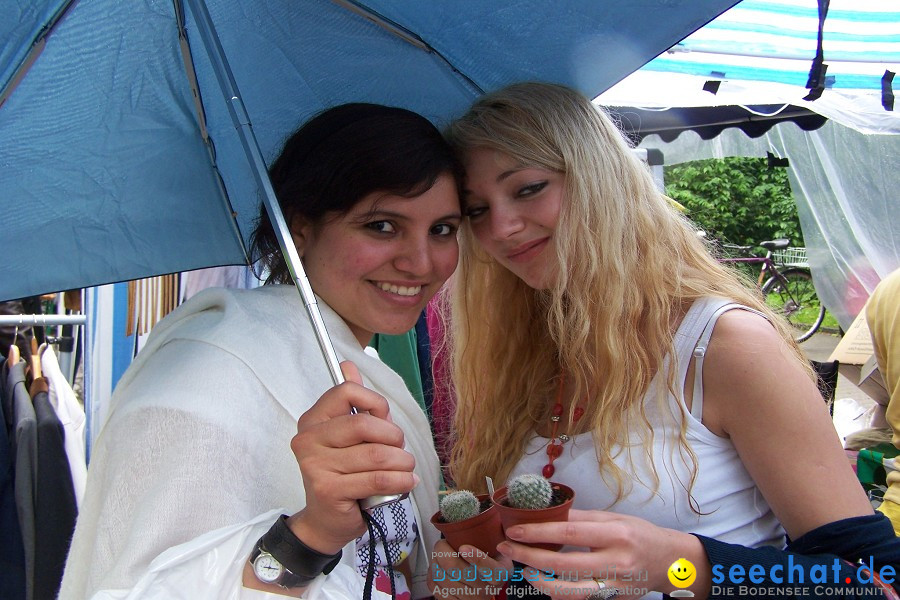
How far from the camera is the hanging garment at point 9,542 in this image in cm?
222

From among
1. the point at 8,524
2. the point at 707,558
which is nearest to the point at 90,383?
the point at 8,524

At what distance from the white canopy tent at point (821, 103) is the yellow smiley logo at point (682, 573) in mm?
3076

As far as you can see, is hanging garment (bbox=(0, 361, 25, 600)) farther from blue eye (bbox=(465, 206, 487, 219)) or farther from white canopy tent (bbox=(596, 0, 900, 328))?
white canopy tent (bbox=(596, 0, 900, 328))

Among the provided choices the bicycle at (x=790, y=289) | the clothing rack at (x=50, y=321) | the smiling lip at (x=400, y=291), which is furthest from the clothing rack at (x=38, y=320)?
the bicycle at (x=790, y=289)

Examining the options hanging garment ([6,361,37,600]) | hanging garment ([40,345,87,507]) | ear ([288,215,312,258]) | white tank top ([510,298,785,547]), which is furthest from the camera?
hanging garment ([40,345,87,507])

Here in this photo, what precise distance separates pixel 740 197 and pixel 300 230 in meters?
13.4

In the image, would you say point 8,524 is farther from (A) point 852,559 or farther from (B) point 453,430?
(A) point 852,559

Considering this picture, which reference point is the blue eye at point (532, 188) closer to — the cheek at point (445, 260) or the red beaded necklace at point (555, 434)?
the cheek at point (445, 260)

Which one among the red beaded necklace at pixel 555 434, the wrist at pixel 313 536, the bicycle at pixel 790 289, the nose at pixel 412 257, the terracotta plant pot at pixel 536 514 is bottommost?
the bicycle at pixel 790 289

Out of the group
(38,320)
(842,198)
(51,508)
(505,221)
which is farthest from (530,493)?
(842,198)

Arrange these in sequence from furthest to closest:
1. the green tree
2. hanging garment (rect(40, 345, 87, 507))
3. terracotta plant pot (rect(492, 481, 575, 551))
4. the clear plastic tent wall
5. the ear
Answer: the green tree, the clear plastic tent wall, hanging garment (rect(40, 345, 87, 507)), the ear, terracotta plant pot (rect(492, 481, 575, 551))

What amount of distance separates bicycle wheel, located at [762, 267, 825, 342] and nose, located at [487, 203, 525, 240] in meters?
8.40

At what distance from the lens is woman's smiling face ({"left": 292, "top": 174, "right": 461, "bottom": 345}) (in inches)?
66.5

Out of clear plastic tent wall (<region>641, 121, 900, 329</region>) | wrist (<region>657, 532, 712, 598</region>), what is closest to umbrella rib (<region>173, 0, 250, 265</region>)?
wrist (<region>657, 532, 712, 598</region>)
